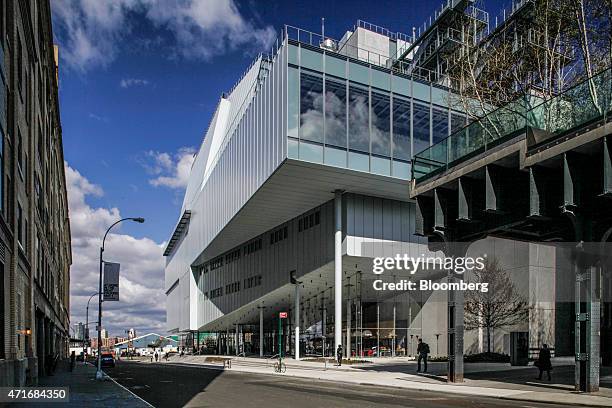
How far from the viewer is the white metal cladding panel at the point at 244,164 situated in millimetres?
41875

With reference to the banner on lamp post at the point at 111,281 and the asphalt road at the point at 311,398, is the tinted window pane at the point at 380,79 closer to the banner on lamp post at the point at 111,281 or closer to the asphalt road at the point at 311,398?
the banner on lamp post at the point at 111,281

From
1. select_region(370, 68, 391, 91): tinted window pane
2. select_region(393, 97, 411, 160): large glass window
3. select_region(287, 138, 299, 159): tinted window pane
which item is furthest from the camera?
select_region(393, 97, 411, 160): large glass window

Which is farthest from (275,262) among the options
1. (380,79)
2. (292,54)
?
(292,54)

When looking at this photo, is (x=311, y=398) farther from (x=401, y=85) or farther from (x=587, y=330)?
(x=401, y=85)

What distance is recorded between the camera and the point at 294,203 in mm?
50969

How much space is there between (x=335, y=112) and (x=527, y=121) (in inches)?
828

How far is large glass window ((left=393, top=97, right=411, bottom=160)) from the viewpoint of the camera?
44375 millimetres

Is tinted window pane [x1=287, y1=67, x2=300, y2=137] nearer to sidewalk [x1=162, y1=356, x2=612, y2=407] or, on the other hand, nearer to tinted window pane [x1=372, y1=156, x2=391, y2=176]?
tinted window pane [x1=372, y1=156, x2=391, y2=176]

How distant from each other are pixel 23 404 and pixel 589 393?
18110 mm

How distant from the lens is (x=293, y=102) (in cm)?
4044

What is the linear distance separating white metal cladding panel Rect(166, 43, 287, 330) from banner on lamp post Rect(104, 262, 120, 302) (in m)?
12.4

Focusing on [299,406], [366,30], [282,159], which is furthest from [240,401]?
[366,30]

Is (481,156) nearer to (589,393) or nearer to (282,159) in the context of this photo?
(589,393)

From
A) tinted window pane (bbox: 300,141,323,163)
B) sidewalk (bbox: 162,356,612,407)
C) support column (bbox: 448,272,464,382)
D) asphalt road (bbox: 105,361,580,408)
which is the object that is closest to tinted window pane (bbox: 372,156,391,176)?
tinted window pane (bbox: 300,141,323,163)
